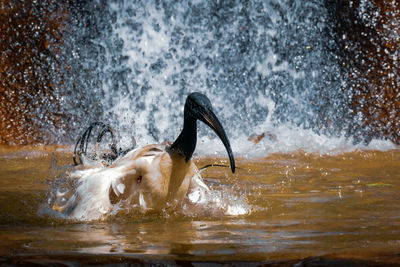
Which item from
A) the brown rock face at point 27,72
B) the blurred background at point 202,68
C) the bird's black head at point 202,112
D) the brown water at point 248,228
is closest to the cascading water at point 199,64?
the blurred background at point 202,68

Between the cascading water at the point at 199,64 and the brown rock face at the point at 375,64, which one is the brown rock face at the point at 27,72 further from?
the brown rock face at the point at 375,64

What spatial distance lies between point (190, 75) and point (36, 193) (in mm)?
6039

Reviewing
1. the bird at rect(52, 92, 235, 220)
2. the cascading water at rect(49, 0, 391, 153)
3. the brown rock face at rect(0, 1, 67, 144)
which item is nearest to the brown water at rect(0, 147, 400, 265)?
the bird at rect(52, 92, 235, 220)

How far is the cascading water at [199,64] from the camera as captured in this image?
1003 centimetres

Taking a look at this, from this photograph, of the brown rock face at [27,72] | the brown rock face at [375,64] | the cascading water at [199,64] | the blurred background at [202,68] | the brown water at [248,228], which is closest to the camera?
the brown water at [248,228]

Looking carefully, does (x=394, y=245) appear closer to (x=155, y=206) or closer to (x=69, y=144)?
(x=155, y=206)

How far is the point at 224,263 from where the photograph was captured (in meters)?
2.45

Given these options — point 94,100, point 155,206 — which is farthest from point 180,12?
point 155,206

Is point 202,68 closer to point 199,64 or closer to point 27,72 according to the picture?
point 199,64

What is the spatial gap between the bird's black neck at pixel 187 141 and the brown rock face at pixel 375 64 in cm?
601

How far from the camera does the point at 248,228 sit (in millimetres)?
3367

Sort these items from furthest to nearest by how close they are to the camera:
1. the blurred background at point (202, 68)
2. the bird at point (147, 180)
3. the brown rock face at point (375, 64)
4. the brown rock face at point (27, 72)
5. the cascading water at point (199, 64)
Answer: the cascading water at point (199, 64) < the brown rock face at point (27, 72) < the blurred background at point (202, 68) < the brown rock face at point (375, 64) < the bird at point (147, 180)

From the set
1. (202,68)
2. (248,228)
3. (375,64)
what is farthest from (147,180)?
(202,68)

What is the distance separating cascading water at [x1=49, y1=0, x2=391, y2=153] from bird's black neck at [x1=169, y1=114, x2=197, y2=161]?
5928mm
